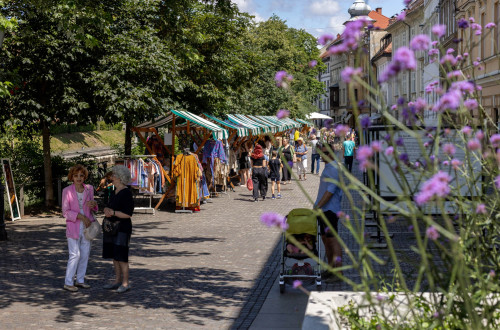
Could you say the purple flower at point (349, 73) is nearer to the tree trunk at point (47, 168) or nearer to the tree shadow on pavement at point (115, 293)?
the tree shadow on pavement at point (115, 293)

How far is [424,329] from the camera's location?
366 centimetres

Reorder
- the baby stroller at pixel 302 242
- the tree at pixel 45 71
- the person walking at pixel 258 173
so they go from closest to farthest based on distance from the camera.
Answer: the baby stroller at pixel 302 242 → the tree at pixel 45 71 → the person walking at pixel 258 173

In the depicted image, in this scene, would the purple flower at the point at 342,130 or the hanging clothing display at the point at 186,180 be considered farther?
the hanging clothing display at the point at 186,180

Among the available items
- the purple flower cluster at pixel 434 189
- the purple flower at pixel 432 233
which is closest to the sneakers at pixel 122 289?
the purple flower at pixel 432 233

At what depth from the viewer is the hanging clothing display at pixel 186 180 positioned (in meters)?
18.7

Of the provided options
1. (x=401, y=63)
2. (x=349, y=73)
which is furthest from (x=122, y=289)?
(x=401, y=63)

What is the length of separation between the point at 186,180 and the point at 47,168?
3.41 metres

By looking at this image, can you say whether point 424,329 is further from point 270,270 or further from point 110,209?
point 270,270

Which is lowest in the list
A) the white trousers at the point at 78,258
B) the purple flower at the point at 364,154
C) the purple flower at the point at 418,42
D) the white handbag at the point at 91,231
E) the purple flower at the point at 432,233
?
the white trousers at the point at 78,258

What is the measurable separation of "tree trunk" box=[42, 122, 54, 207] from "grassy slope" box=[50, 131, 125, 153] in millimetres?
39658

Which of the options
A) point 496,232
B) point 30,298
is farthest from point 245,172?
point 496,232

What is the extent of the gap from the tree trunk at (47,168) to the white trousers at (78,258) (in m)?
8.96

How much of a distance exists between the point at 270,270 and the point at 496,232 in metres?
6.64

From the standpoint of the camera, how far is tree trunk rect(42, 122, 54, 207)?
1805 cm
